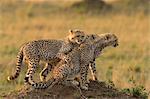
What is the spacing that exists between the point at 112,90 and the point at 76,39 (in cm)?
94

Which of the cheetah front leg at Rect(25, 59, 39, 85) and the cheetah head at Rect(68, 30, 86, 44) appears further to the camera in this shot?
the cheetah head at Rect(68, 30, 86, 44)

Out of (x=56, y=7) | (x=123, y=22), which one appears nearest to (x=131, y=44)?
(x=123, y=22)

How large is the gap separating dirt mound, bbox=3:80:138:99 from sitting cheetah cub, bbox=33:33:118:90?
9 centimetres

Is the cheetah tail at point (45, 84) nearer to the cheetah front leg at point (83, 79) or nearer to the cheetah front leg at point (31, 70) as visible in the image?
the cheetah front leg at point (31, 70)

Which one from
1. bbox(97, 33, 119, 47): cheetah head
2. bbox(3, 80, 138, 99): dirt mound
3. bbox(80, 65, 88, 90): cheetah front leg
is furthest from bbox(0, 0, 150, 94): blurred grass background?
bbox(80, 65, 88, 90): cheetah front leg

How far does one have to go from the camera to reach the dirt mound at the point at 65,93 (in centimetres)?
934

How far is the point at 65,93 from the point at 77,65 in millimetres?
450

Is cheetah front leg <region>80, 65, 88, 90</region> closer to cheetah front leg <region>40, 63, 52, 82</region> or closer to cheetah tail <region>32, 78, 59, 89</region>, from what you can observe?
cheetah tail <region>32, 78, 59, 89</region>

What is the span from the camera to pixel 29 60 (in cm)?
972

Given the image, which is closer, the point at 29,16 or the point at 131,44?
the point at 131,44

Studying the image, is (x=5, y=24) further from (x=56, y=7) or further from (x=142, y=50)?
(x=142, y=50)

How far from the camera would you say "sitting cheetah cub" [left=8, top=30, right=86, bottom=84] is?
9703 mm

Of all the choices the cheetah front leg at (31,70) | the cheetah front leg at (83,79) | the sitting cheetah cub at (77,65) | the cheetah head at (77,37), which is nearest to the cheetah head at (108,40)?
the sitting cheetah cub at (77,65)

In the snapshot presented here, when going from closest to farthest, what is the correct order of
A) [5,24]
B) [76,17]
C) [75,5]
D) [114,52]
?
[114,52] → [5,24] → [76,17] → [75,5]
